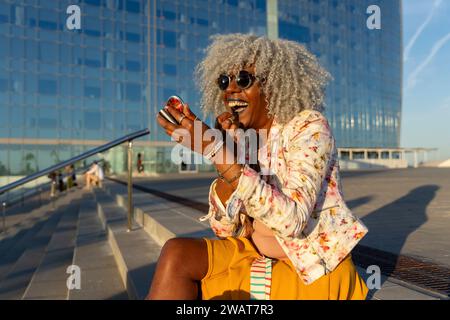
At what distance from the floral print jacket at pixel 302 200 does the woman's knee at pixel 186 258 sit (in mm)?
171

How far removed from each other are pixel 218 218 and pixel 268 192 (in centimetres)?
58

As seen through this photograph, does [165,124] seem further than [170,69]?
No

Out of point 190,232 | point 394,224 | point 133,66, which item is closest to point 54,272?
point 190,232

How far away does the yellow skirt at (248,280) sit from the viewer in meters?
1.49

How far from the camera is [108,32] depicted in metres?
31.4

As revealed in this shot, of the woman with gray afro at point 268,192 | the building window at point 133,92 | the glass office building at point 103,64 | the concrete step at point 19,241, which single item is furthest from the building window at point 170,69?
the woman with gray afro at point 268,192

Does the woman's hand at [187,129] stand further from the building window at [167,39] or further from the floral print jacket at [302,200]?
the building window at [167,39]

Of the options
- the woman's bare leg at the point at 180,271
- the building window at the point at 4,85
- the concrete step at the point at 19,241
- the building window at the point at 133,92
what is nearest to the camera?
the woman's bare leg at the point at 180,271

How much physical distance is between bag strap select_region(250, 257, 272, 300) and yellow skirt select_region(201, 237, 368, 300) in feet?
0.05

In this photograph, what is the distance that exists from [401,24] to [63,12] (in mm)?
46815

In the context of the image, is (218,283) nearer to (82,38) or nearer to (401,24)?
(82,38)

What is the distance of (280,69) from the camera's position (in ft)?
5.53

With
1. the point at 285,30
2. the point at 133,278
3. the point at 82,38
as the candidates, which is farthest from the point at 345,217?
the point at 285,30

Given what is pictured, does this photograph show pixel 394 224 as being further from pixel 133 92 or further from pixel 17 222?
pixel 133 92
